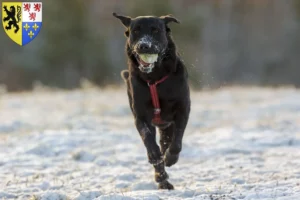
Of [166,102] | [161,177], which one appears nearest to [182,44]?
[161,177]

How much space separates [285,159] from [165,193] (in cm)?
249

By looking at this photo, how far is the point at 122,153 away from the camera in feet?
26.1

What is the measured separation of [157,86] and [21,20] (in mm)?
2738

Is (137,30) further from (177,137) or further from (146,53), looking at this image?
(177,137)

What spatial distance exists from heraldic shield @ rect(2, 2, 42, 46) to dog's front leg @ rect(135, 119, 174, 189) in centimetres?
246

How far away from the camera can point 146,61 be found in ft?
16.2

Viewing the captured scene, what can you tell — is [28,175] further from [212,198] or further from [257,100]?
[257,100]

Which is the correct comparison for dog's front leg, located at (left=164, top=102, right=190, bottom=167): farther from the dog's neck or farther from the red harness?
the dog's neck

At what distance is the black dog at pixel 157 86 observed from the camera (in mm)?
5105

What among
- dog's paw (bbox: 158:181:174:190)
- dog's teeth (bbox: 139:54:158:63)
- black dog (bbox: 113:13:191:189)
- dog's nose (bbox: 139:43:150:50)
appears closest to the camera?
dog's nose (bbox: 139:43:150:50)

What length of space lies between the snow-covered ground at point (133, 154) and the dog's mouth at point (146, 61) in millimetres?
1121

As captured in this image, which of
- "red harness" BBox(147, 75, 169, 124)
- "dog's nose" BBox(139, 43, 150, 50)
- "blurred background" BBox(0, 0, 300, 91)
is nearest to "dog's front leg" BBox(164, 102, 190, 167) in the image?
"red harness" BBox(147, 75, 169, 124)

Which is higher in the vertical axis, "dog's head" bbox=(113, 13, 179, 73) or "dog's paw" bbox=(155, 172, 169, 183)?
"dog's head" bbox=(113, 13, 179, 73)

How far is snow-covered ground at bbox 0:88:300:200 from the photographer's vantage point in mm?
5176
